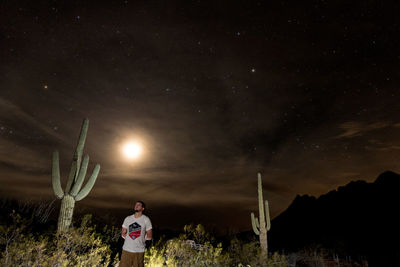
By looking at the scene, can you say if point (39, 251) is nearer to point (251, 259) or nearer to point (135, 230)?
point (135, 230)

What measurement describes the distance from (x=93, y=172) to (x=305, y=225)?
59.6 m

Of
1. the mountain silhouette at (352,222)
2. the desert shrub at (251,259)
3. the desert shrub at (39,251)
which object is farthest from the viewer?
the mountain silhouette at (352,222)

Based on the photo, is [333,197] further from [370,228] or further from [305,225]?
[370,228]

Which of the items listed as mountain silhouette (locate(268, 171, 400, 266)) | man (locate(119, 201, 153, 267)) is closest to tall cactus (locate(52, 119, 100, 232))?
man (locate(119, 201, 153, 267))

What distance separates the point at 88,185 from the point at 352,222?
50.1m

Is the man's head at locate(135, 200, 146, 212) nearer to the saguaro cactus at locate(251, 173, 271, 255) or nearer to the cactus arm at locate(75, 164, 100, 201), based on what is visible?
the cactus arm at locate(75, 164, 100, 201)

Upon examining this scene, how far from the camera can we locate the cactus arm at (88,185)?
8.46m

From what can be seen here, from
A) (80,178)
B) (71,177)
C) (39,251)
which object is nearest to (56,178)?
(71,177)

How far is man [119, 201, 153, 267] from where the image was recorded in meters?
3.74

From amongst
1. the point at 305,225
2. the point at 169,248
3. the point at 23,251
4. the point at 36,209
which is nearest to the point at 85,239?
the point at 23,251

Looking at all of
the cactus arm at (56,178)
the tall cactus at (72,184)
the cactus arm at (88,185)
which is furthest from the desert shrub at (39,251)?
the cactus arm at (56,178)

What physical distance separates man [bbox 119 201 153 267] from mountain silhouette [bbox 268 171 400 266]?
33.6 metres

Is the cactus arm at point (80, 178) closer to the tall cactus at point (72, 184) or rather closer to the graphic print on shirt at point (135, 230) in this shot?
the tall cactus at point (72, 184)

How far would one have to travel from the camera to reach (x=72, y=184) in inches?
332
